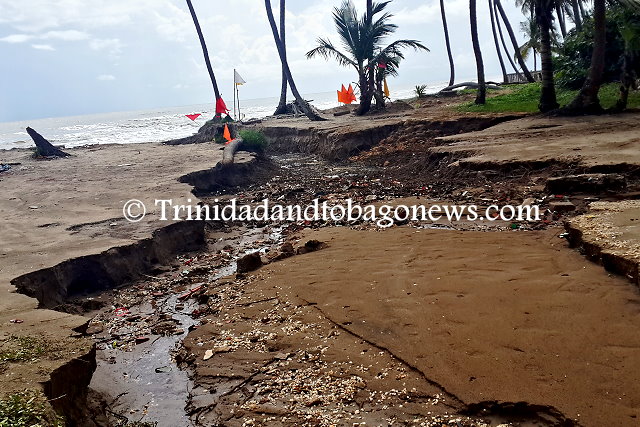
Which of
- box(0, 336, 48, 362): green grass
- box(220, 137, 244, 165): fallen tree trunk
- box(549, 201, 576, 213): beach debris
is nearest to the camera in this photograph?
box(0, 336, 48, 362): green grass

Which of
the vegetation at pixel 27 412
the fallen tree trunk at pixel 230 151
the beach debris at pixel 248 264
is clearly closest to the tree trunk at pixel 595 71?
the fallen tree trunk at pixel 230 151

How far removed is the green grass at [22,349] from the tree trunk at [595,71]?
12.8 metres

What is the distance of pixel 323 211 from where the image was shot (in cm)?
918

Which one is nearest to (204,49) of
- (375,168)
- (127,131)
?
(375,168)

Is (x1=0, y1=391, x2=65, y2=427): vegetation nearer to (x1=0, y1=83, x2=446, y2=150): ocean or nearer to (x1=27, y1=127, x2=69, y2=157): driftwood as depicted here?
(x1=27, y1=127, x2=69, y2=157): driftwood

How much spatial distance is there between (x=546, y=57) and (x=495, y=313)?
11.5m

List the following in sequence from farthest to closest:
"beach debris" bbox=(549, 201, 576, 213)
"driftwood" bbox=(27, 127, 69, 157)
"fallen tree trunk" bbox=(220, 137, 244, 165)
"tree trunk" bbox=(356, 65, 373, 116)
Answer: "tree trunk" bbox=(356, 65, 373, 116) < "driftwood" bbox=(27, 127, 69, 157) < "fallen tree trunk" bbox=(220, 137, 244, 165) < "beach debris" bbox=(549, 201, 576, 213)

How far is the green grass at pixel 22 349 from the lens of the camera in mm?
3441

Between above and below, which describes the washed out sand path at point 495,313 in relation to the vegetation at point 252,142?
below

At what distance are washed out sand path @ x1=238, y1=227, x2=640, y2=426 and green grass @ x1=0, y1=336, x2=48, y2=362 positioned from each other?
2268 millimetres

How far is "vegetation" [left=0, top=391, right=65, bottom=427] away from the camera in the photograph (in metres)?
2.61

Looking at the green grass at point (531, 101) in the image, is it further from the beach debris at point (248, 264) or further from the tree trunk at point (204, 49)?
the tree trunk at point (204, 49)

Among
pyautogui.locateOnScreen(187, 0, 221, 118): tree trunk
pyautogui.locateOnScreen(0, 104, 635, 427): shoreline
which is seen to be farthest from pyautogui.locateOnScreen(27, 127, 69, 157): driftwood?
pyautogui.locateOnScreen(187, 0, 221, 118): tree trunk

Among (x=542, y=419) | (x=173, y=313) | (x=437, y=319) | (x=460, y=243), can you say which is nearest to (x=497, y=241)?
(x=460, y=243)
